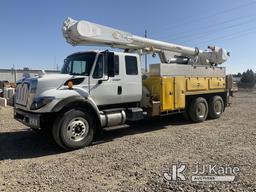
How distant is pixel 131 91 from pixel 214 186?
14.7 ft

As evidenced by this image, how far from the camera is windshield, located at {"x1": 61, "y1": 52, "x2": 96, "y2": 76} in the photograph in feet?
25.0

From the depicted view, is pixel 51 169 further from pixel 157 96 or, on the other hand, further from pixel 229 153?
pixel 157 96

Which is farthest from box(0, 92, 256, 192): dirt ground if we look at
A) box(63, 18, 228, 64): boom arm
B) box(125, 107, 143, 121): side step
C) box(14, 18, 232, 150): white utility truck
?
box(63, 18, 228, 64): boom arm

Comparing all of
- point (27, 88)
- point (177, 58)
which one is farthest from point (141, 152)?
point (177, 58)

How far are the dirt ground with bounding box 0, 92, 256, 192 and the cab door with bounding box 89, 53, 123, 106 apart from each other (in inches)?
46.8

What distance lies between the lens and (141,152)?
21.6ft

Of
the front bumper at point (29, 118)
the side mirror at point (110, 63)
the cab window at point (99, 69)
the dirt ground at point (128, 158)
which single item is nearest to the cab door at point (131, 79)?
the side mirror at point (110, 63)

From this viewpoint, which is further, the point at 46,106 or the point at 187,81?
the point at 187,81

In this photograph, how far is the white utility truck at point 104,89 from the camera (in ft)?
22.3

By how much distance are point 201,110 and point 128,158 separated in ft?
18.6

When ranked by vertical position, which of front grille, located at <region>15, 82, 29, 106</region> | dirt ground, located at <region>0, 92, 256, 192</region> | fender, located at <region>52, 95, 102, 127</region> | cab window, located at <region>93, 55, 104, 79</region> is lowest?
dirt ground, located at <region>0, 92, 256, 192</region>

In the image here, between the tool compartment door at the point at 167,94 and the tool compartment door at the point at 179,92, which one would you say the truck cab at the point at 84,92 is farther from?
the tool compartment door at the point at 179,92

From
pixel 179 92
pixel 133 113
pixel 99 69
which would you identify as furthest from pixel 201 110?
pixel 99 69

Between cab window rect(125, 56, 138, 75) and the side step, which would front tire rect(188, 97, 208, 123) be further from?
cab window rect(125, 56, 138, 75)
